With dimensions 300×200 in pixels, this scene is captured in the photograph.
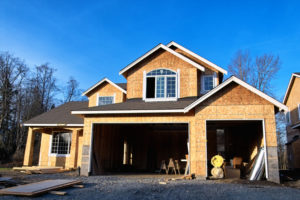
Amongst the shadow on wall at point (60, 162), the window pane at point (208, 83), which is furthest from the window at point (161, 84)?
the shadow on wall at point (60, 162)

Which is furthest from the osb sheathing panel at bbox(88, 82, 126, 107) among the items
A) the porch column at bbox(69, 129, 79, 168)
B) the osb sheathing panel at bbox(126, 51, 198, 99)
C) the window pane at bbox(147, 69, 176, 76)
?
the window pane at bbox(147, 69, 176, 76)

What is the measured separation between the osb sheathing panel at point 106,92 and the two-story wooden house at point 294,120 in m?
14.1

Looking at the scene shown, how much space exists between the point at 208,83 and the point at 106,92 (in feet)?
25.1

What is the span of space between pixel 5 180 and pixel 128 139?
10.3 metres

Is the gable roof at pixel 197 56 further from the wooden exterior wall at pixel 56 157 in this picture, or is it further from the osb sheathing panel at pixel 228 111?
the wooden exterior wall at pixel 56 157

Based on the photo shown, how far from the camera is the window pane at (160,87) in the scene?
15.1 m

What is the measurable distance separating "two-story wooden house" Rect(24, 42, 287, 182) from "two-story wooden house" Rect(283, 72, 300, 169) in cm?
573

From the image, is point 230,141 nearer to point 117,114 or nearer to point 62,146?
point 117,114

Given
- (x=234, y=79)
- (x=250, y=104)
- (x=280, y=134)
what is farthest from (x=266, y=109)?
(x=280, y=134)

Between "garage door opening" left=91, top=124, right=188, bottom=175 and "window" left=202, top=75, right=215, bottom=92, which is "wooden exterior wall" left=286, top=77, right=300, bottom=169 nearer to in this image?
"garage door opening" left=91, top=124, right=188, bottom=175

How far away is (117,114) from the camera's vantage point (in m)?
13.0

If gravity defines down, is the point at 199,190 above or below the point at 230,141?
below

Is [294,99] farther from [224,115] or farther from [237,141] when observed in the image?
[224,115]

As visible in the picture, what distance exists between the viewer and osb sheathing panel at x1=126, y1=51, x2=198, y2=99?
49.5 feet
